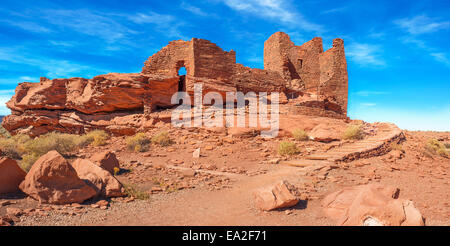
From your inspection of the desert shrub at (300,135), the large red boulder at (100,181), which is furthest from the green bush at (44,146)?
the desert shrub at (300,135)

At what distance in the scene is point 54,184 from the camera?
5.25 meters

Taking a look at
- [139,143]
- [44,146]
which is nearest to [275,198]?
[139,143]

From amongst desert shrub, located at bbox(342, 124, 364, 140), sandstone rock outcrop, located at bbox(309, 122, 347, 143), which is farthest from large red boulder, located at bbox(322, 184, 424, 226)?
desert shrub, located at bbox(342, 124, 364, 140)

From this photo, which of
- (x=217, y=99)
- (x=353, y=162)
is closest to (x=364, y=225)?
(x=353, y=162)

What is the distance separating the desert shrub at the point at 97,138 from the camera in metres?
12.6

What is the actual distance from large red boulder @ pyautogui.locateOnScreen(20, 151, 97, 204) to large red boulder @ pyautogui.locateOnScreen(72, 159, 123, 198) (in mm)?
381

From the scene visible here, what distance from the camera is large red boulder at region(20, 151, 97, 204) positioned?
16.9ft

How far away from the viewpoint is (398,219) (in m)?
3.66

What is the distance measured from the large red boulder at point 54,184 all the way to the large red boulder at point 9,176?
0.42 meters

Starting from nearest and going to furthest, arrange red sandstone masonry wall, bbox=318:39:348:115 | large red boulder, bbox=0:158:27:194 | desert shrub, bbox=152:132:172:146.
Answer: large red boulder, bbox=0:158:27:194
desert shrub, bbox=152:132:172:146
red sandstone masonry wall, bbox=318:39:348:115

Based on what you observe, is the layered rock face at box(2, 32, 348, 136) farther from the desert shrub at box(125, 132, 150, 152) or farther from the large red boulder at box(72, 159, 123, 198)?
the large red boulder at box(72, 159, 123, 198)

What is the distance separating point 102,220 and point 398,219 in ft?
16.6

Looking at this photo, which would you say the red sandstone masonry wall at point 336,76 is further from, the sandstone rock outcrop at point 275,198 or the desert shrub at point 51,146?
the desert shrub at point 51,146
